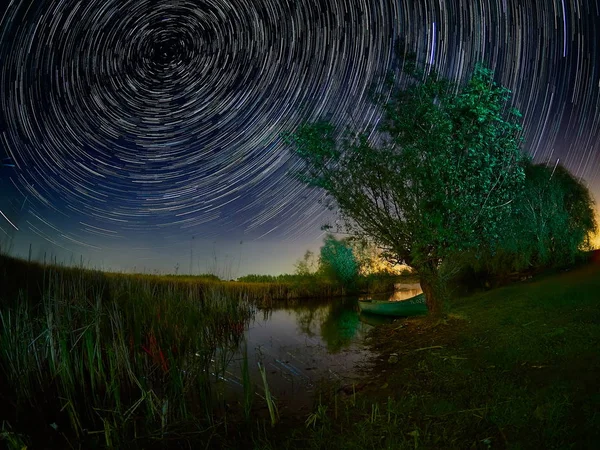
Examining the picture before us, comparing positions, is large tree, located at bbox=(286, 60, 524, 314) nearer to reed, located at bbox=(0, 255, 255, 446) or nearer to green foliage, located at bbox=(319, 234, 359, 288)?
reed, located at bbox=(0, 255, 255, 446)

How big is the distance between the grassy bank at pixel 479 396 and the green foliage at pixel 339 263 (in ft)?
153

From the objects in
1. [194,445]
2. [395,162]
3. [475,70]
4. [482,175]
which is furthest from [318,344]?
[475,70]

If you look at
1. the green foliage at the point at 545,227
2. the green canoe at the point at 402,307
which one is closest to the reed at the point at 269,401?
the green canoe at the point at 402,307

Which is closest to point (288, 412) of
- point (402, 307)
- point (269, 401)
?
point (269, 401)

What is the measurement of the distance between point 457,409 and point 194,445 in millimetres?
4759

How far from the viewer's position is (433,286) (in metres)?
18.2

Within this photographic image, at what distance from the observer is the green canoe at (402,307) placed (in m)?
25.0

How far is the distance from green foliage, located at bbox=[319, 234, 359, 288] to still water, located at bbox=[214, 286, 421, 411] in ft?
108

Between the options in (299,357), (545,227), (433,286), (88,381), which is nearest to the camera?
(88,381)

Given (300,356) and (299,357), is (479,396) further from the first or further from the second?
(300,356)

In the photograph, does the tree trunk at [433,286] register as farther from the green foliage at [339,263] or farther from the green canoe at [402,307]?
the green foliage at [339,263]

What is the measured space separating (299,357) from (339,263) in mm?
47629

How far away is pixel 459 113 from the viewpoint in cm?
1683

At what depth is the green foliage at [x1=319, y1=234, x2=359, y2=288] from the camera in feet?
198
